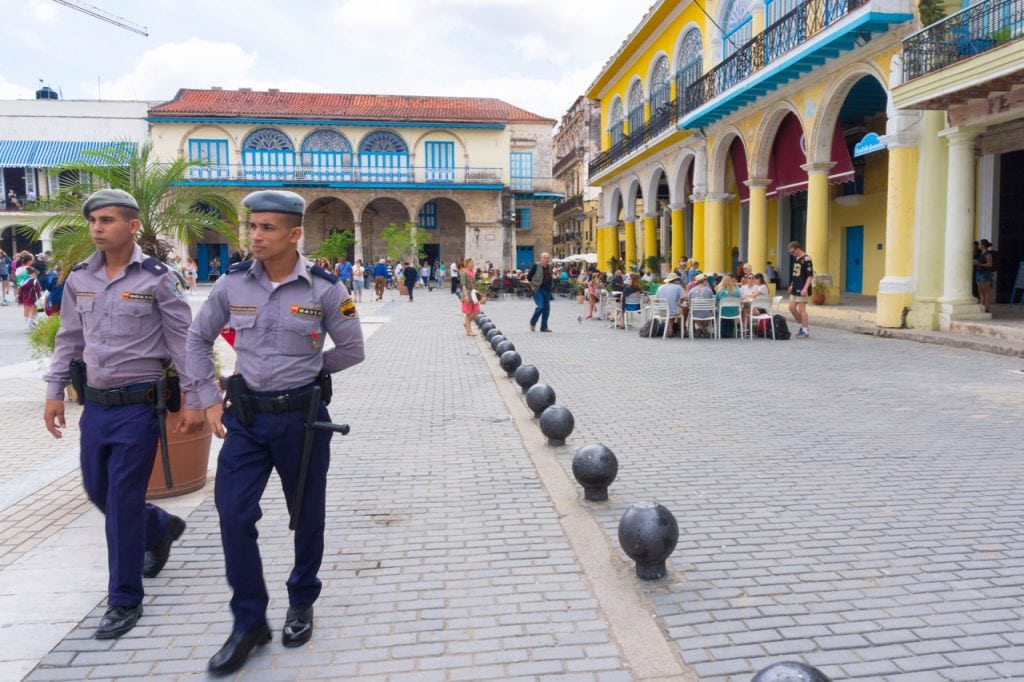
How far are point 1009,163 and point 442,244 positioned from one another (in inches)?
1228

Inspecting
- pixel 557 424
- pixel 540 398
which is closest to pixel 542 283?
pixel 540 398

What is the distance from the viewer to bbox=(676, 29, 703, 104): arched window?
21750mm

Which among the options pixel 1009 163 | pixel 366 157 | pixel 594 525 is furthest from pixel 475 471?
pixel 366 157

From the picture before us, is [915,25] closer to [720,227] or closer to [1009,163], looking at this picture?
[1009,163]

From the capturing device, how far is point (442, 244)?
144ft

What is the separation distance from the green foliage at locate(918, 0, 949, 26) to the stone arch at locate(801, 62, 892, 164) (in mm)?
1506

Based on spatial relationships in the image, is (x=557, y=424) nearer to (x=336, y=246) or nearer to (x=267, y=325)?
(x=267, y=325)

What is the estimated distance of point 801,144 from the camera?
17.7 metres

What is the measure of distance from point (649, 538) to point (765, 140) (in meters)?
17.2

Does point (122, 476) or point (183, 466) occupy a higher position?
point (122, 476)

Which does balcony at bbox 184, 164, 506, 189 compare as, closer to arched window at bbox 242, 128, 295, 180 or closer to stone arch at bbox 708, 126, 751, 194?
arched window at bbox 242, 128, 295, 180

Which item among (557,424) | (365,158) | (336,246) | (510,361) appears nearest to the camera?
(557,424)

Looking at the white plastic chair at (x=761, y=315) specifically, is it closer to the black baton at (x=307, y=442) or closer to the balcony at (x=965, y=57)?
the balcony at (x=965, y=57)

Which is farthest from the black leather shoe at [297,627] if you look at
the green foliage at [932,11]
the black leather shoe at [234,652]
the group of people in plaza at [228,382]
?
the green foliage at [932,11]
